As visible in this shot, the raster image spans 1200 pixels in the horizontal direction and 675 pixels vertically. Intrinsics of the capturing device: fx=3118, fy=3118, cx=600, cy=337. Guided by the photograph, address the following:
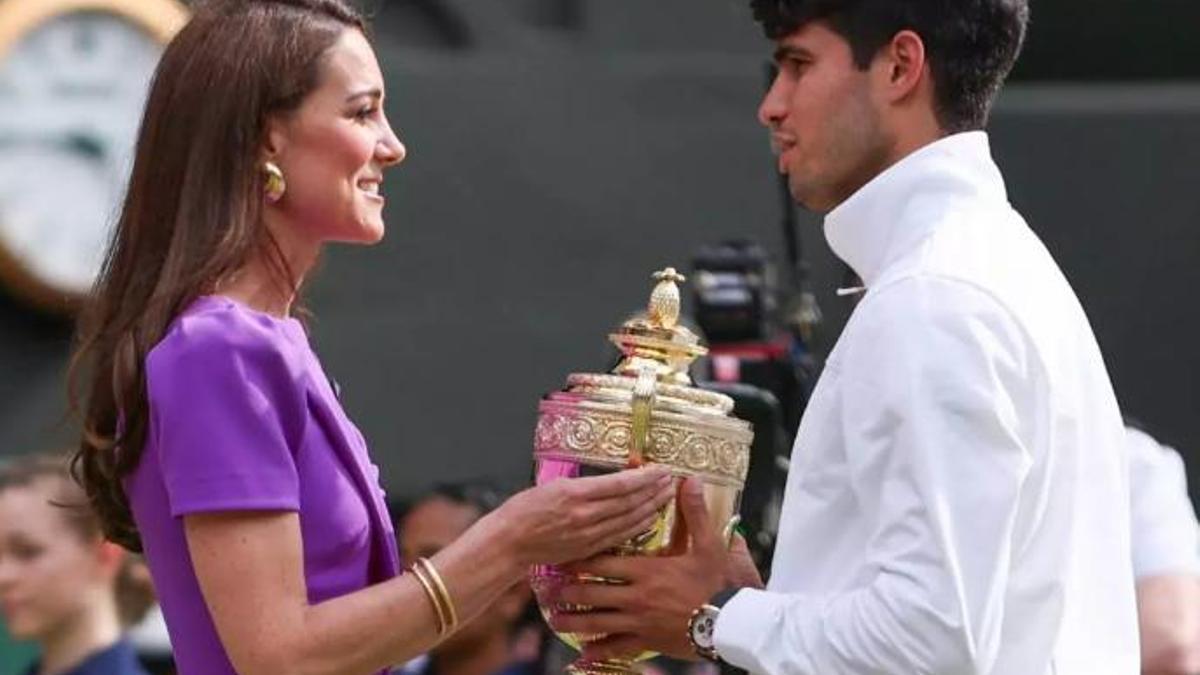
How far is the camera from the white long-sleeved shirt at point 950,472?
8.77ft

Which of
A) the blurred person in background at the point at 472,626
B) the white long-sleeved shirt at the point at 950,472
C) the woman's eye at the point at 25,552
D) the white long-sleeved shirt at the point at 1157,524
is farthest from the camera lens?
the blurred person in background at the point at 472,626

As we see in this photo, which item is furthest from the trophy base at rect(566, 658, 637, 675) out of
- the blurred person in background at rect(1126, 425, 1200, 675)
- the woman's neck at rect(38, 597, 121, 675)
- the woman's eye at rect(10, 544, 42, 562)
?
the woman's eye at rect(10, 544, 42, 562)

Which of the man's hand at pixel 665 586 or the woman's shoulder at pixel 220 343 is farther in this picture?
the man's hand at pixel 665 586

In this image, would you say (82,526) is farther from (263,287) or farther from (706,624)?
(706,624)

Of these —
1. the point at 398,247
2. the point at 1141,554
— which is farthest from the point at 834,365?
the point at 398,247

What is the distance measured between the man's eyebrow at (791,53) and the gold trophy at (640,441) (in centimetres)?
36

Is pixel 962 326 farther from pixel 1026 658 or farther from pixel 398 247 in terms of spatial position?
pixel 398 247

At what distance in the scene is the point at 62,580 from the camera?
4.94 meters

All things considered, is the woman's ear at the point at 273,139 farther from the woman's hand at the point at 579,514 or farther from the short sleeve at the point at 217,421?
the woman's hand at the point at 579,514

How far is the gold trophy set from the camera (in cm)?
304

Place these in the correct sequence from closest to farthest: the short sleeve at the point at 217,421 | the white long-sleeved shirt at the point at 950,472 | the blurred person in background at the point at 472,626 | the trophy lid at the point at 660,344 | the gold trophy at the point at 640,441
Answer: the white long-sleeved shirt at the point at 950,472 < the short sleeve at the point at 217,421 < the gold trophy at the point at 640,441 < the trophy lid at the point at 660,344 < the blurred person in background at the point at 472,626

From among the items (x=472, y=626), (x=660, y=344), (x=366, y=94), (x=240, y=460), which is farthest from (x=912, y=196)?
(x=472, y=626)

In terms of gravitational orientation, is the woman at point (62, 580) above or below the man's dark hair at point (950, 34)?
below

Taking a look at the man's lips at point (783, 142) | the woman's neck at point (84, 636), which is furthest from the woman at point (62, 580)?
the man's lips at point (783, 142)
